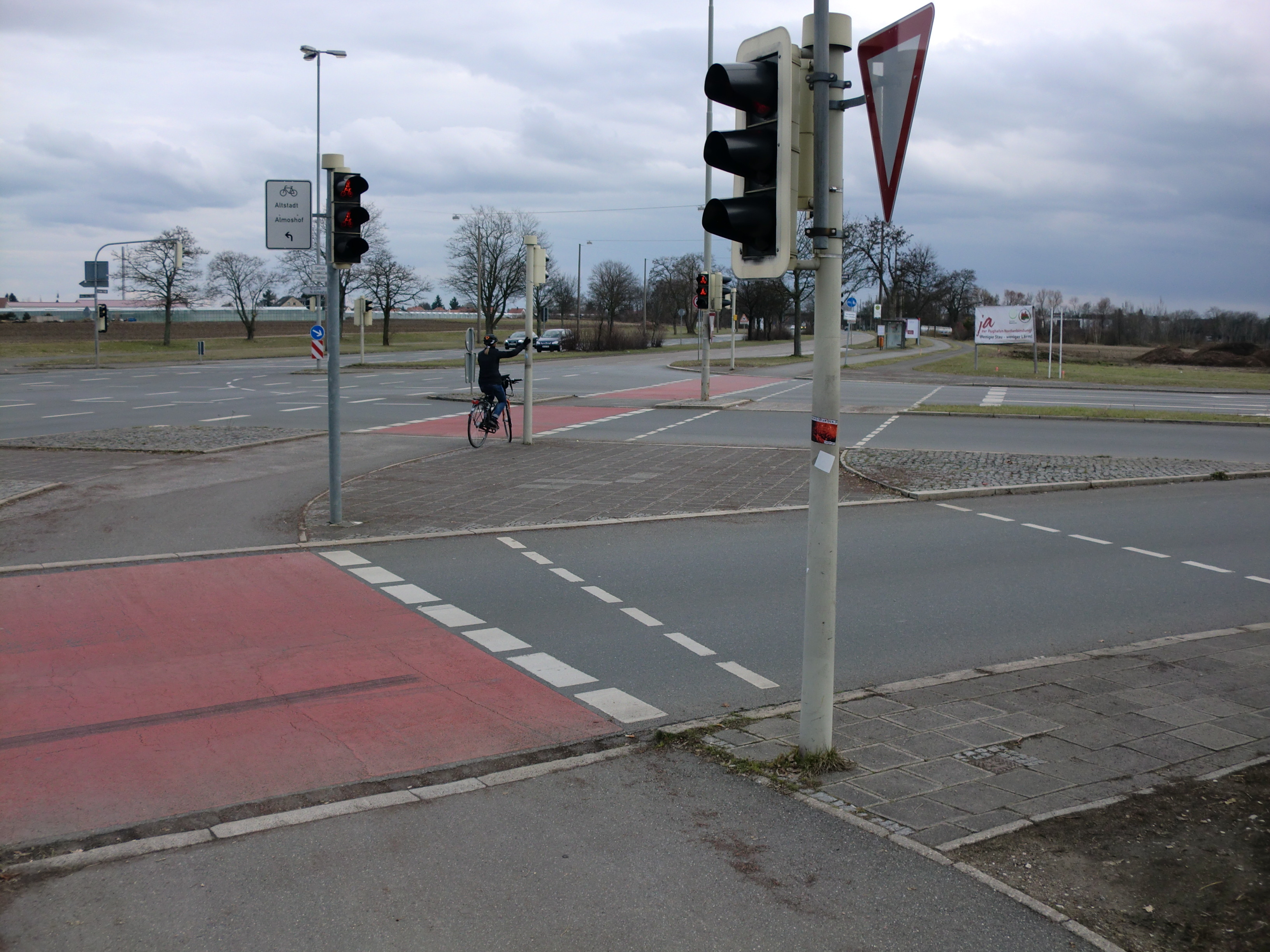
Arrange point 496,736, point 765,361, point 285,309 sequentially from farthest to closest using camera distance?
point 285,309
point 765,361
point 496,736

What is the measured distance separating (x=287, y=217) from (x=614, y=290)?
240ft

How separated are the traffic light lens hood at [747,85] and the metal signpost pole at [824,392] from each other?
0.74 feet

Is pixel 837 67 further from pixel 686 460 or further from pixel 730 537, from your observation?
pixel 686 460

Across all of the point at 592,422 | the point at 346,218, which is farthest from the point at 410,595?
the point at 592,422

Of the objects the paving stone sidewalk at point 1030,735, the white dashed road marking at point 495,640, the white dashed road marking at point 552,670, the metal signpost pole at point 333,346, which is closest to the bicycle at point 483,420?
the metal signpost pole at point 333,346

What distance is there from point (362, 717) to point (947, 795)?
304cm

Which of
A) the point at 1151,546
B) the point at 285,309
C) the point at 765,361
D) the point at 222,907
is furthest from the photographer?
the point at 285,309

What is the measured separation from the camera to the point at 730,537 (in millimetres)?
10969

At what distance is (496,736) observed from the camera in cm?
554

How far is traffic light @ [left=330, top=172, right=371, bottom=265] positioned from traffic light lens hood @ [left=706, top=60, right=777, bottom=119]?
6.70 m

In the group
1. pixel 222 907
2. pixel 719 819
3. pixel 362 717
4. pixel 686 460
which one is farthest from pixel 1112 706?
pixel 686 460

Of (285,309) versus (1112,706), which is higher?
(285,309)

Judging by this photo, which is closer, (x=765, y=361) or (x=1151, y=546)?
(x=1151, y=546)

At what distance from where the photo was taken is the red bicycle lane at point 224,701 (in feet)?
16.1
